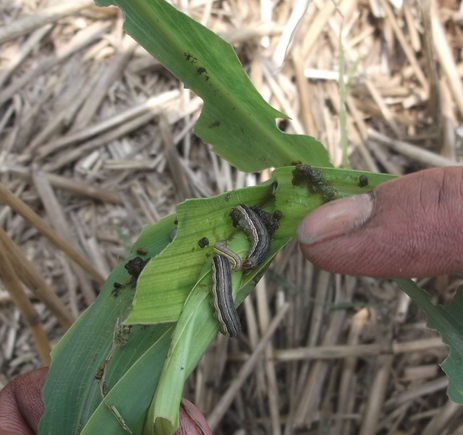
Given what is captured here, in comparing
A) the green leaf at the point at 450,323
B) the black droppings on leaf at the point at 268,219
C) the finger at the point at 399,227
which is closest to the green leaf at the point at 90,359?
the black droppings on leaf at the point at 268,219

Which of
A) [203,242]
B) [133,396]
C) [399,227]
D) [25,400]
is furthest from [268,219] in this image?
[25,400]

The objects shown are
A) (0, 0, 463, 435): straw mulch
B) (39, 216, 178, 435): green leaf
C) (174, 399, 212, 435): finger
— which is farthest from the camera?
(0, 0, 463, 435): straw mulch

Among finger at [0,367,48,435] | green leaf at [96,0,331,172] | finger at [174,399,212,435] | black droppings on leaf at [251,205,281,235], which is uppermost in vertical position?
green leaf at [96,0,331,172]

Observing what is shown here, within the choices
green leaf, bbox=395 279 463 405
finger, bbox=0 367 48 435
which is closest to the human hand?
finger, bbox=0 367 48 435

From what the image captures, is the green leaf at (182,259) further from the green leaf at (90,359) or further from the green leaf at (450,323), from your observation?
the green leaf at (450,323)

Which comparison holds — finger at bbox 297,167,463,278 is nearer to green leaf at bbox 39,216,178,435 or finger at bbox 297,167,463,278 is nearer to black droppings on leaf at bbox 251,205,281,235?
black droppings on leaf at bbox 251,205,281,235

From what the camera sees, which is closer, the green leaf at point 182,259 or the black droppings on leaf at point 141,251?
the green leaf at point 182,259

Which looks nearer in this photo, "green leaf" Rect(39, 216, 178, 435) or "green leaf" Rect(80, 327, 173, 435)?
"green leaf" Rect(80, 327, 173, 435)
